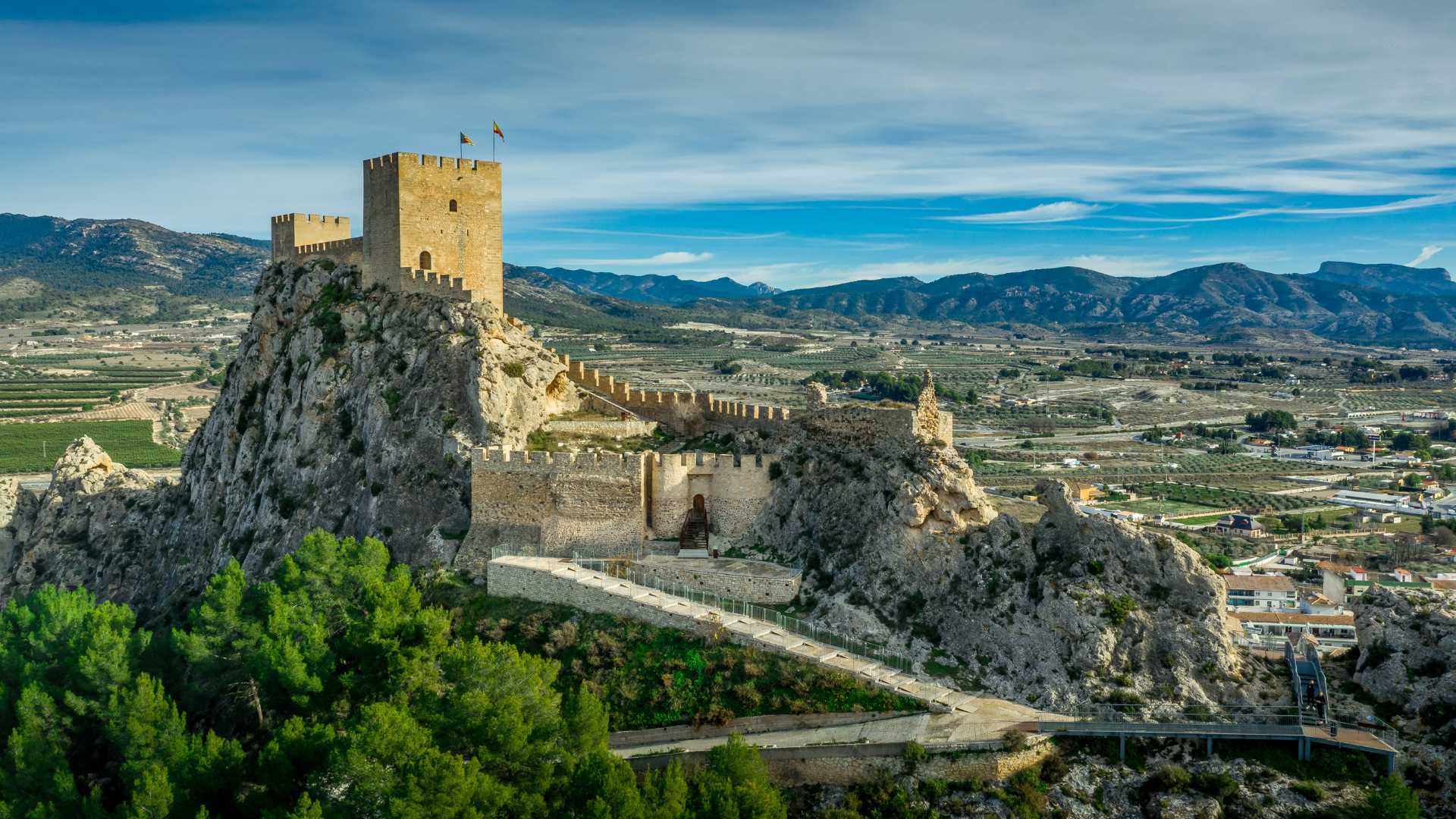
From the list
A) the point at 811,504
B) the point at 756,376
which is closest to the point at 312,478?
the point at 811,504

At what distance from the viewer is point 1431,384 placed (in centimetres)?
17812

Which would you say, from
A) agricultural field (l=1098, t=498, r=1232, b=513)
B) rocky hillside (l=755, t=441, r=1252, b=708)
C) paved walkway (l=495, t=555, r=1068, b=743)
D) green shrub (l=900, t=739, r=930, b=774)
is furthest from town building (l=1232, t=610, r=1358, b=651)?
agricultural field (l=1098, t=498, r=1232, b=513)

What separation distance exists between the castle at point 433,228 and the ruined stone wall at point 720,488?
13859 mm

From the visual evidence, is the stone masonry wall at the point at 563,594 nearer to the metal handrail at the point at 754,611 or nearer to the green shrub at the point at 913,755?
the metal handrail at the point at 754,611

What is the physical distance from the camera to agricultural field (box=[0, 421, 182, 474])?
11415 centimetres

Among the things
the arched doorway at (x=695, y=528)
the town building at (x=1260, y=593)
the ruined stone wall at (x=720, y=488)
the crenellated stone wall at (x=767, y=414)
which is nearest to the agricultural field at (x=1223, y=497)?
the town building at (x=1260, y=593)

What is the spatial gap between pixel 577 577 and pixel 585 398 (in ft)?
41.2

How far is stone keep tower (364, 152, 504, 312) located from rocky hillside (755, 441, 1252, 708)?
19.7m

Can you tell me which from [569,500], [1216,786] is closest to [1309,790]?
[1216,786]

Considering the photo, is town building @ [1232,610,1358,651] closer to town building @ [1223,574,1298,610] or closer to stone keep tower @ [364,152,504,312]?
town building @ [1223,574,1298,610]

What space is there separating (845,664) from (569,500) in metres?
11.7

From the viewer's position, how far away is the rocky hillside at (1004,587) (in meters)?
32.8

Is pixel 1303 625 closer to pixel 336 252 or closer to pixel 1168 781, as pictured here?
pixel 1168 781

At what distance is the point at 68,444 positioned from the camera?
125000 millimetres
